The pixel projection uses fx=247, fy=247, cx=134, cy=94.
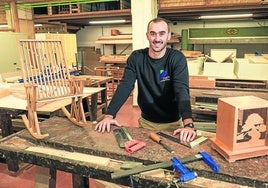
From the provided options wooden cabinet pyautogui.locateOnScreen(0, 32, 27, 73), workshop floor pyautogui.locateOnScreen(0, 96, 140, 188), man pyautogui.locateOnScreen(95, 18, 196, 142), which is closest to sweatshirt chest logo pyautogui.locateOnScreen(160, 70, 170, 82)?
man pyautogui.locateOnScreen(95, 18, 196, 142)

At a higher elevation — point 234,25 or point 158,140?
point 234,25

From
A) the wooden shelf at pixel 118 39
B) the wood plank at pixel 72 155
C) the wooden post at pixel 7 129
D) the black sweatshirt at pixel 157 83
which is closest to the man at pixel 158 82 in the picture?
the black sweatshirt at pixel 157 83

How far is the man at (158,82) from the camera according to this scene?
5.69ft

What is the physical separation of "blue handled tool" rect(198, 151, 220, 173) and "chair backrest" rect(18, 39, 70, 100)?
3.50ft

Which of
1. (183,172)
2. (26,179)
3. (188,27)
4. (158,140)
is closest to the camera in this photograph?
(183,172)

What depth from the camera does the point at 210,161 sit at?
108 centimetres

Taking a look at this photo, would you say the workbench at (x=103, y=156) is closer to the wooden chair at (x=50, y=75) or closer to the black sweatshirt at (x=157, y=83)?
the wooden chair at (x=50, y=75)

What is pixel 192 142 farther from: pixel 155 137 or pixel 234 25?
pixel 234 25

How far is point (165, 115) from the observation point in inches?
76.0

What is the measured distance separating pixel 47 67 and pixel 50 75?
0.06 meters

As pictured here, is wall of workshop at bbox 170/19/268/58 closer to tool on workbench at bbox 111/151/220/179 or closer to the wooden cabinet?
the wooden cabinet

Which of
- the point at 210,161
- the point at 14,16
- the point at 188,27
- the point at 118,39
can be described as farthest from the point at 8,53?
the point at 210,161

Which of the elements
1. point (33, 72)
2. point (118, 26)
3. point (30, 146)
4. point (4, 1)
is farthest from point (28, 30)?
point (30, 146)

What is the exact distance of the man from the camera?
5.69 feet
